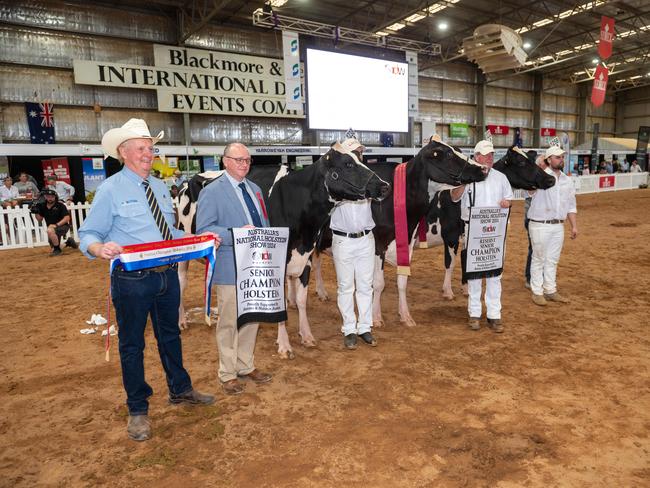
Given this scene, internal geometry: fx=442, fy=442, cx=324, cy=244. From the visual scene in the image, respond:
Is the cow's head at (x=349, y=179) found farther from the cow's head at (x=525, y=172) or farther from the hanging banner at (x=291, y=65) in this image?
the hanging banner at (x=291, y=65)

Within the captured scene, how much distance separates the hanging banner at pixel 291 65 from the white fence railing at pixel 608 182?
1428cm

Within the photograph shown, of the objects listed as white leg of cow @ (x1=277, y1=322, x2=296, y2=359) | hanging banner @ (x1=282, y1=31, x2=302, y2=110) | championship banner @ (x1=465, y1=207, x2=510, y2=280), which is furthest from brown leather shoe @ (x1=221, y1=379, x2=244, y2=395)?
hanging banner @ (x1=282, y1=31, x2=302, y2=110)

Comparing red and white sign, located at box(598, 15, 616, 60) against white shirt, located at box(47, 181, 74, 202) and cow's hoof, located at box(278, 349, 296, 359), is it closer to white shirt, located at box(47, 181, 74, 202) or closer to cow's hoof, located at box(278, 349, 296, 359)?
cow's hoof, located at box(278, 349, 296, 359)

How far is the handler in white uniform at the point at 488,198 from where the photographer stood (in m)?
5.11

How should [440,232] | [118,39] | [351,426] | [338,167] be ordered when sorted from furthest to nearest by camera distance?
[118,39], [440,232], [338,167], [351,426]

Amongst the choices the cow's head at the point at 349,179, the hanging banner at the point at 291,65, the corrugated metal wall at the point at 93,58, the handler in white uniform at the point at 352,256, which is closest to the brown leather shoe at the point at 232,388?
the handler in white uniform at the point at 352,256

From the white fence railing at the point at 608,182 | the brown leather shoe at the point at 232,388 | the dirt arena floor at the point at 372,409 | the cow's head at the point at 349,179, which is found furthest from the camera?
the white fence railing at the point at 608,182

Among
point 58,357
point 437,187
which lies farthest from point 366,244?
point 58,357

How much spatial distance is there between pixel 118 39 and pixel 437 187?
Answer: 734 inches

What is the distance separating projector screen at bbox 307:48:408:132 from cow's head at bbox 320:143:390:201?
11.6 metres

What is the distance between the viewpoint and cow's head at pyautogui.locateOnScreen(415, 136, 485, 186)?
493 cm

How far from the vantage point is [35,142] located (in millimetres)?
17422

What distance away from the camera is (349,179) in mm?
4289

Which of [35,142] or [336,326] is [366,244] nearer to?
[336,326]
